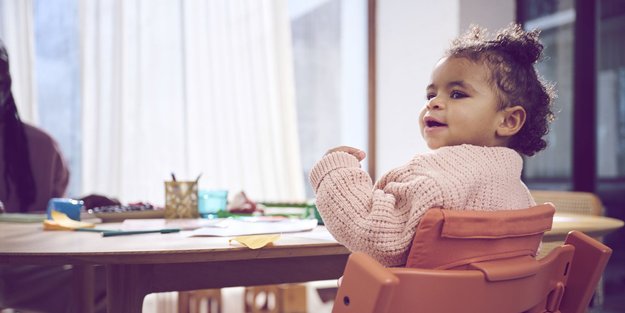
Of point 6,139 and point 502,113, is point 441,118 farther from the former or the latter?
point 6,139

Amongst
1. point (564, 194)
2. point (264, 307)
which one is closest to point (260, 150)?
point (264, 307)

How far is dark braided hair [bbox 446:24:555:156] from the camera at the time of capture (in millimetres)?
1051

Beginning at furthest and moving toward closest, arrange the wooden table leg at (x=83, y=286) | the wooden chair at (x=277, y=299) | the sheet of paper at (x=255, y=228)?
the wooden chair at (x=277, y=299), the wooden table leg at (x=83, y=286), the sheet of paper at (x=255, y=228)

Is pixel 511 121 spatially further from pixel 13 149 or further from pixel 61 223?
pixel 13 149

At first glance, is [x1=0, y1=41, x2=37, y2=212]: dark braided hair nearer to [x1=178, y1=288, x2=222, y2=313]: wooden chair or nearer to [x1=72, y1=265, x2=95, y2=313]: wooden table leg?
[x1=72, y1=265, x2=95, y2=313]: wooden table leg

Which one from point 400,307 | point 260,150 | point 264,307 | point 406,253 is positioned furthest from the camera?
point 260,150

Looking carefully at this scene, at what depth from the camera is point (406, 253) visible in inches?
34.4

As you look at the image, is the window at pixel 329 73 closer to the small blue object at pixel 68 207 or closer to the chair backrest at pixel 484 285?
the small blue object at pixel 68 207

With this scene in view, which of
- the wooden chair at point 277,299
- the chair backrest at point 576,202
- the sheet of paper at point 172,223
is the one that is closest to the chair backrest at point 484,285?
the sheet of paper at point 172,223

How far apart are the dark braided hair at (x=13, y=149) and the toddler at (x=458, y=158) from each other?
63.2 inches

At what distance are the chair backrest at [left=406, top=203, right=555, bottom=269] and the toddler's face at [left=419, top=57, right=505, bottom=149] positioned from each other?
246 mm

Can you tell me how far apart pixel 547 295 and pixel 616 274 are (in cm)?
411

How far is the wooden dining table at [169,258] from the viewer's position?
0.93m

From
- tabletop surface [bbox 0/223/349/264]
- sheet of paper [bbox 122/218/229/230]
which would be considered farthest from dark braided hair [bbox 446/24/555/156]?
sheet of paper [bbox 122/218/229/230]
